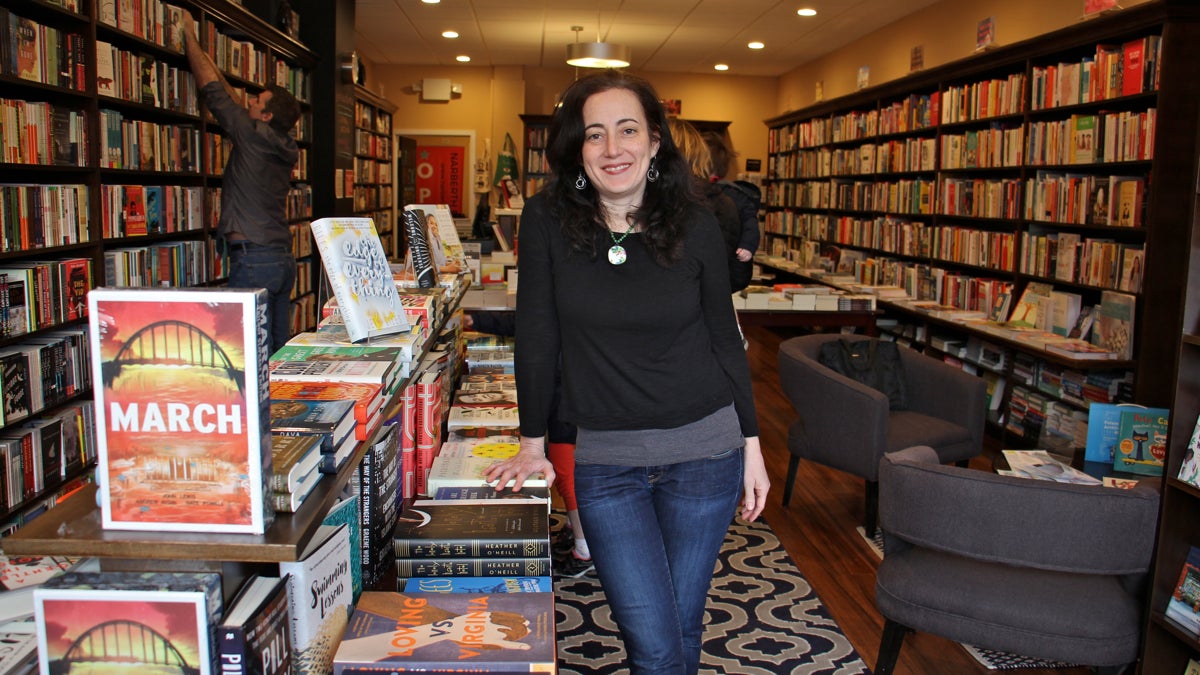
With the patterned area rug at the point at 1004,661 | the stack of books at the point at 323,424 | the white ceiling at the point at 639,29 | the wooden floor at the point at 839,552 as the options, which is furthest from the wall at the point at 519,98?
the stack of books at the point at 323,424

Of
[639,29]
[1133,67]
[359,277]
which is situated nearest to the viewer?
[359,277]

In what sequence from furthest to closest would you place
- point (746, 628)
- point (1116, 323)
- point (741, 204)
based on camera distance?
point (1116, 323), point (741, 204), point (746, 628)

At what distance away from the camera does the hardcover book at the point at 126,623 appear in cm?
114

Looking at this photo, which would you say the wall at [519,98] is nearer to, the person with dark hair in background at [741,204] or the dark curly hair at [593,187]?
the person with dark hair in background at [741,204]

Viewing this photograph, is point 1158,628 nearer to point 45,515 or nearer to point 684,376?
point 684,376

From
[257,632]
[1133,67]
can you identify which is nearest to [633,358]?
[257,632]

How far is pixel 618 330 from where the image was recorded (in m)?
1.66

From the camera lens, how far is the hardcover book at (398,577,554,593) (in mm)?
1758

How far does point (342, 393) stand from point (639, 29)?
819 cm

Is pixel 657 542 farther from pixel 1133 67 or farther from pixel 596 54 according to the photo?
pixel 596 54

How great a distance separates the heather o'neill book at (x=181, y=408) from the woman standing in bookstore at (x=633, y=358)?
2.14 feet

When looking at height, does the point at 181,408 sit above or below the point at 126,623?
above

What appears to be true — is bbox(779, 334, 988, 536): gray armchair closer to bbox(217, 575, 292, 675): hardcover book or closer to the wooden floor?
the wooden floor

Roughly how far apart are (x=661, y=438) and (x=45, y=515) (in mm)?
973
